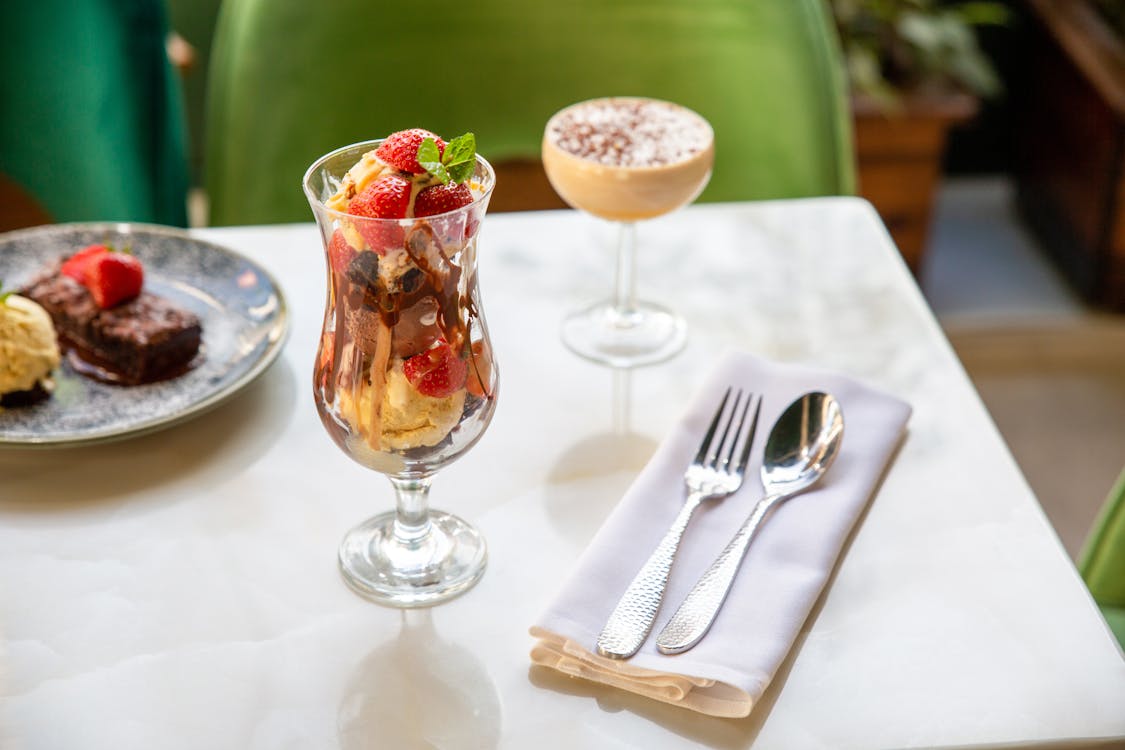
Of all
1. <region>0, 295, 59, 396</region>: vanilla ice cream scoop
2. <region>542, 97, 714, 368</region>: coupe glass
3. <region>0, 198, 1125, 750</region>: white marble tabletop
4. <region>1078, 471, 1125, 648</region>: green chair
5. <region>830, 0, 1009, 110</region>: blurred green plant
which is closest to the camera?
<region>0, 198, 1125, 750</region>: white marble tabletop

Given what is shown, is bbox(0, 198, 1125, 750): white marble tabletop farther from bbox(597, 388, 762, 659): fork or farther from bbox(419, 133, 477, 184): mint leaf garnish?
bbox(419, 133, 477, 184): mint leaf garnish

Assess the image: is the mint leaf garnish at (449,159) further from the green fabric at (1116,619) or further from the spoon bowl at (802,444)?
the green fabric at (1116,619)

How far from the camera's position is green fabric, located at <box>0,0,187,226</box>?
5.33 ft

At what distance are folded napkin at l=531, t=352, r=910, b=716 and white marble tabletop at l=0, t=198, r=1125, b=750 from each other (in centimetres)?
2

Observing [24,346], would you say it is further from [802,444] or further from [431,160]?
[802,444]

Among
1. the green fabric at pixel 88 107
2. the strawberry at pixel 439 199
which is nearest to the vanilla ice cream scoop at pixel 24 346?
the strawberry at pixel 439 199

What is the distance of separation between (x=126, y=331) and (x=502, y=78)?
74 cm

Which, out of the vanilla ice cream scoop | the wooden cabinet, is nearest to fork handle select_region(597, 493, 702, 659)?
the vanilla ice cream scoop

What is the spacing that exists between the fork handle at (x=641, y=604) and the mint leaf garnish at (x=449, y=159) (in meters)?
0.28

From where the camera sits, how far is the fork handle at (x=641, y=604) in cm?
74

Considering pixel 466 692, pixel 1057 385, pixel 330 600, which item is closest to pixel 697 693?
Answer: pixel 466 692

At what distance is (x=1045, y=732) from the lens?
719 millimetres

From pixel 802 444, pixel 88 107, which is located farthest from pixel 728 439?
pixel 88 107

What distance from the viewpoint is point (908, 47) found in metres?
2.72
